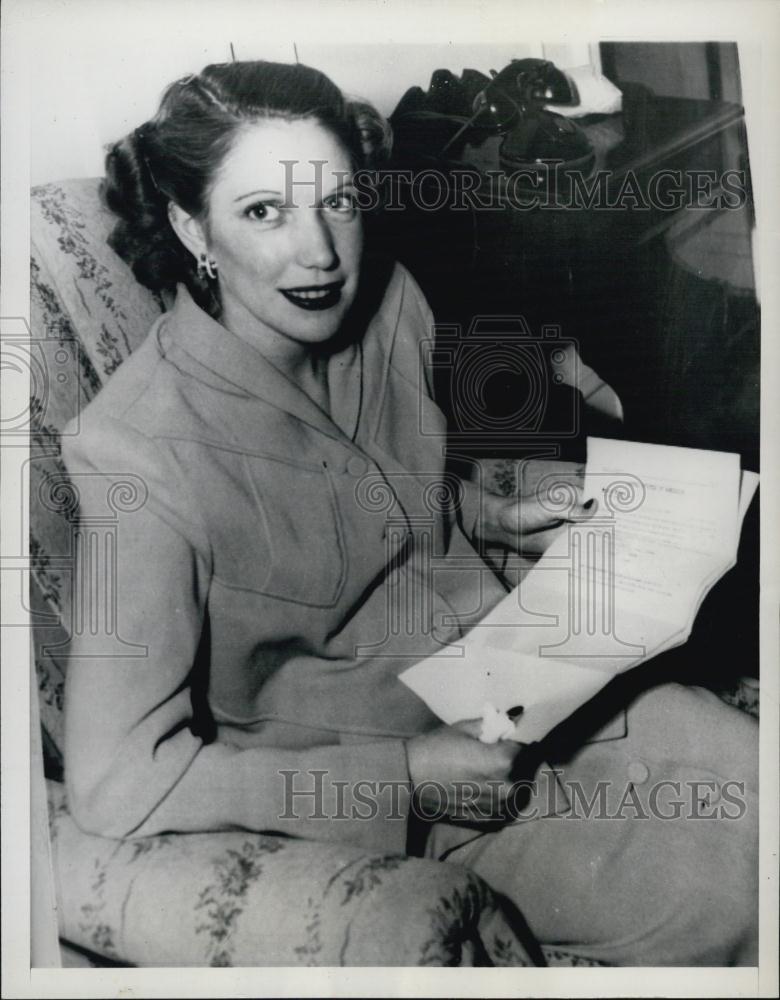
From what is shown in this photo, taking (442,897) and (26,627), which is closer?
(442,897)

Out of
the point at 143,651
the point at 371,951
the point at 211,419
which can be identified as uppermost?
the point at 211,419

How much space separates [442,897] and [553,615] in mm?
386

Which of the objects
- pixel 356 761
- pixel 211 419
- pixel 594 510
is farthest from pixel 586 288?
pixel 356 761

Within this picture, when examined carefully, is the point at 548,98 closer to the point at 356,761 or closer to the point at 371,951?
the point at 356,761

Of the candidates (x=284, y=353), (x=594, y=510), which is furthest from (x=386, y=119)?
(x=594, y=510)

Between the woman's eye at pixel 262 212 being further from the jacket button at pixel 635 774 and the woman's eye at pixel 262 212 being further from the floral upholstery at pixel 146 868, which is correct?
the jacket button at pixel 635 774

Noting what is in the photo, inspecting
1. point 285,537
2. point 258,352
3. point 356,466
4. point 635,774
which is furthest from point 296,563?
point 635,774

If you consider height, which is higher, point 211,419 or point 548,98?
point 548,98

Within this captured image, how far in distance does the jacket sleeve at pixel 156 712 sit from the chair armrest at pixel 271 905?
4 centimetres

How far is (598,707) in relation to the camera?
4.01ft

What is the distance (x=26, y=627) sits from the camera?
1.20 m

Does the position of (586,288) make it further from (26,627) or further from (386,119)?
(26,627)

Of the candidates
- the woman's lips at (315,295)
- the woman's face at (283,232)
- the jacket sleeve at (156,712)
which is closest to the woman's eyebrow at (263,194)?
the woman's face at (283,232)

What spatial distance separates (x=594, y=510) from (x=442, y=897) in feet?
1.74
